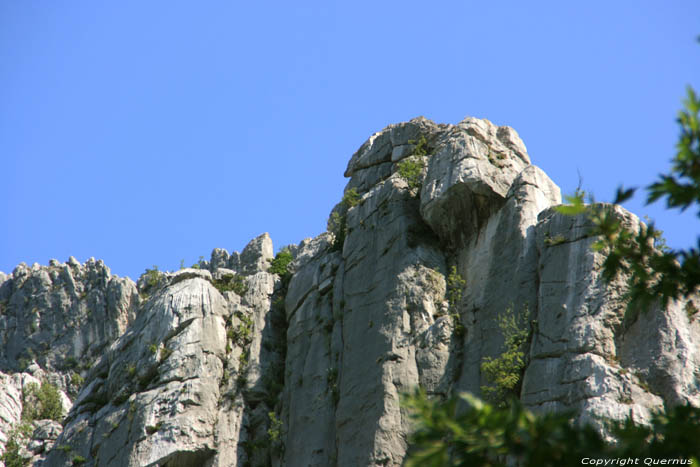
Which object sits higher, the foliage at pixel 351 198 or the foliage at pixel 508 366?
the foliage at pixel 351 198

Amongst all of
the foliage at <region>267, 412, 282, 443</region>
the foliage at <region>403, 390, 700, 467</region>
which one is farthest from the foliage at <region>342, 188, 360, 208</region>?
the foliage at <region>403, 390, 700, 467</region>

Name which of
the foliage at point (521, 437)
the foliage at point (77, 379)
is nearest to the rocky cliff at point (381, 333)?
the foliage at point (77, 379)

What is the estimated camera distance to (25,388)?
131 ft

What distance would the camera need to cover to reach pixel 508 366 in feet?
74.2

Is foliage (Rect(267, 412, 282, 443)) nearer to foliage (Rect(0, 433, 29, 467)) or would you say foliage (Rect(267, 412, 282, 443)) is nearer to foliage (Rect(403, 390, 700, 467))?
foliage (Rect(0, 433, 29, 467))

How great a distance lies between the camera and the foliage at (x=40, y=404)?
3850 cm

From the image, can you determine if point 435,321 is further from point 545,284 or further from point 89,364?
point 89,364

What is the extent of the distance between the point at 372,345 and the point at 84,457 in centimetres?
1295

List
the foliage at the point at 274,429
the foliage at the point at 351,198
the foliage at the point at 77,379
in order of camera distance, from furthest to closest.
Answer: the foliage at the point at 77,379
the foliage at the point at 351,198
the foliage at the point at 274,429

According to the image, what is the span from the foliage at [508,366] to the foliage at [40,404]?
2421cm

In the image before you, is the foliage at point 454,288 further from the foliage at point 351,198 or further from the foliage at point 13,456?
the foliage at point 13,456

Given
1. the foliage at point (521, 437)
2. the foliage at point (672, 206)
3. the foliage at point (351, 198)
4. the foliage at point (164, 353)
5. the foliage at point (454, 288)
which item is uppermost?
the foliage at point (351, 198)

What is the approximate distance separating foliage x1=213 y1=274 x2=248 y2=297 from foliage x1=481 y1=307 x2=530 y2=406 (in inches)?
602

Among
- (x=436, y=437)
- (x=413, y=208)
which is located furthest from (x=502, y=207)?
(x=436, y=437)
